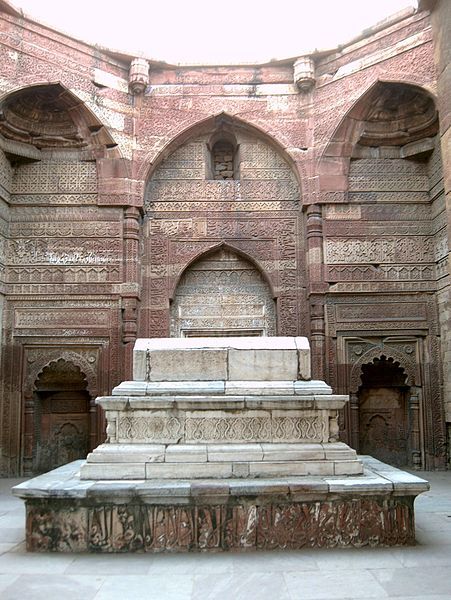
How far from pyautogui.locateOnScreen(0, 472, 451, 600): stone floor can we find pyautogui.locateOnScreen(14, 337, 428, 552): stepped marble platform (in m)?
0.15

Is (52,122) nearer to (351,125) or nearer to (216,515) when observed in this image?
(351,125)

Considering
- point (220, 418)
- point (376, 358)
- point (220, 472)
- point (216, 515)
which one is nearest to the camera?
point (216, 515)

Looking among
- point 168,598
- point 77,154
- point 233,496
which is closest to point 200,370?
point 233,496

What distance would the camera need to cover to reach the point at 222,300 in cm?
1032

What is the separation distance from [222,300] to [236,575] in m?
6.93

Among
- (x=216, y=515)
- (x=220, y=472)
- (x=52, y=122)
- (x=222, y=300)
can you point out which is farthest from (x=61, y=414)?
(x=216, y=515)

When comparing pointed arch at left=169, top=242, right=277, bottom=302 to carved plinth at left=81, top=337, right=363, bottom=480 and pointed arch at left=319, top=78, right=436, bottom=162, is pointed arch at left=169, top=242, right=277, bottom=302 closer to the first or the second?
pointed arch at left=319, top=78, right=436, bottom=162

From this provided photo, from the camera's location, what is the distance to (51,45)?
9508mm

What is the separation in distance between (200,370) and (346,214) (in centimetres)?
582

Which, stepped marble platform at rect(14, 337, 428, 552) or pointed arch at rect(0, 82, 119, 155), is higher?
pointed arch at rect(0, 82, 119, 155)

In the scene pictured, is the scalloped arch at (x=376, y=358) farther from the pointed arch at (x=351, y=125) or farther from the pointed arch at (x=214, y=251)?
the pointed arch at (x=351, y=125)

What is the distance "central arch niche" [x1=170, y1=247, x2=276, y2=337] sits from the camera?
33.4 ft

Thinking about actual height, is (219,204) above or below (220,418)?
above

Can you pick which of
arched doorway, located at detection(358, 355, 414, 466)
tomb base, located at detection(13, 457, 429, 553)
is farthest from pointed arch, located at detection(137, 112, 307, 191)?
tomb base, located at detection(13, 457, 429, 553)
